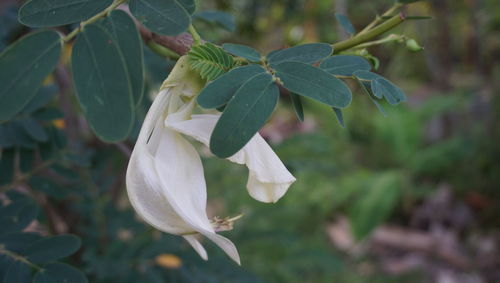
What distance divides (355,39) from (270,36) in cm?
261

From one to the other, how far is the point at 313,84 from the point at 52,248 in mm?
368

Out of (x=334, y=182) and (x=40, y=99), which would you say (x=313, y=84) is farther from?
(x=334, y=182)

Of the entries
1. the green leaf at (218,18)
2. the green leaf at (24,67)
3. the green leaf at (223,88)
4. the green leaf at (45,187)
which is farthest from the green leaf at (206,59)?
the green leaf at (45,187)

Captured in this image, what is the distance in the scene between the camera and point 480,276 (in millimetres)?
Answer: 2303

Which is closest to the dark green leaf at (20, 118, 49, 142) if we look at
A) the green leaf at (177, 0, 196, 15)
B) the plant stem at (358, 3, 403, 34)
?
the green leaf at (177, 0, 196, 15)

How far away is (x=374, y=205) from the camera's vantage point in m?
2.35

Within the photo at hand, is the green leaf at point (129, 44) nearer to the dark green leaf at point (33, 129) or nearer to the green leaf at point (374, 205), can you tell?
the dark green leaf at point (33, 129)

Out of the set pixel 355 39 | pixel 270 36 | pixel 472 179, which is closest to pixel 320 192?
pixel 472 179

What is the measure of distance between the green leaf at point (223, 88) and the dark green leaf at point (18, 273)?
0.32 metres

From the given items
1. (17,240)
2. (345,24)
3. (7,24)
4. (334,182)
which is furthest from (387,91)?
(334,182)

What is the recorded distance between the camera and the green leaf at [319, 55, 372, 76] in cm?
56

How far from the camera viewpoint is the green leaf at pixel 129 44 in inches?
16.8

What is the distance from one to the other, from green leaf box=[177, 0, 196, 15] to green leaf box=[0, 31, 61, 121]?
0.39 ft

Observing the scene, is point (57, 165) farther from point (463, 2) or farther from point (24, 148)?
point (463, 2)
